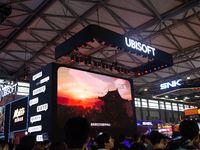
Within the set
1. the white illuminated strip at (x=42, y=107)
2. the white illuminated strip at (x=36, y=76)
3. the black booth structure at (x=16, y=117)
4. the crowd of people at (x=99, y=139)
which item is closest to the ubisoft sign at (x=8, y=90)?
the black booth structure at (x=16, y=117)

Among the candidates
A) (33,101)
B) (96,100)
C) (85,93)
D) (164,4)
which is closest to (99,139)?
(33,101)

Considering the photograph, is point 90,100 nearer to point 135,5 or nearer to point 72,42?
point 72,42

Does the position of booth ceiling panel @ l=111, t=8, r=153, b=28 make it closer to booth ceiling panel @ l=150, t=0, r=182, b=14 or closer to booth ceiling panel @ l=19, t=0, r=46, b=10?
booth ceiling panel @ l=150, t=0, r=182, b=14

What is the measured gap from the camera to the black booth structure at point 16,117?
9327 mm

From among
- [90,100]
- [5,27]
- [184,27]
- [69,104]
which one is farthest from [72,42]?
[184,27]

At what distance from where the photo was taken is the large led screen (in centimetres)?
881

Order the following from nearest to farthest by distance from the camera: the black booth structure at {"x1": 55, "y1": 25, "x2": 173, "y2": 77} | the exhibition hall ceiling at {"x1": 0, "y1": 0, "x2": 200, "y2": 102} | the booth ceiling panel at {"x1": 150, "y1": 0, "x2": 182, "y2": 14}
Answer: the black booth structure at {"x1": 55, "y1": 25, "x2": 173, "y2": 77} < the booth ceiling panel at {"x1": 150, "y1": 0, "x2": 182, "y2": 14} < the exhibition hall ceiling at {"x1": 0, "y1": 0, "x2": 200, "y2": 102}

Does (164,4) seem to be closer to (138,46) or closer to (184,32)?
(184,32)

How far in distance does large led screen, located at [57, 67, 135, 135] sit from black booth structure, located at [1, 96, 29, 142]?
80.5 inches

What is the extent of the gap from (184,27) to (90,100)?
6.58 m

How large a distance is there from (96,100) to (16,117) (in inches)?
164

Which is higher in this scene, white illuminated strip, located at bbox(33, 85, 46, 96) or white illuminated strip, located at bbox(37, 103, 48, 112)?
white illuminated strip, located at bbox(33, 85, 46, 96)

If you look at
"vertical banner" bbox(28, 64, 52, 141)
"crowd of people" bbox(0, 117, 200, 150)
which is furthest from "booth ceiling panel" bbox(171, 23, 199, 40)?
"crowd of people" bbox(0, 117, 200, 150)

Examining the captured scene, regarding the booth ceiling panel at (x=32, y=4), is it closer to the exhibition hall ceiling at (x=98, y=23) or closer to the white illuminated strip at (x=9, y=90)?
the exhibition hall ceiling at (x=98, y=23)
